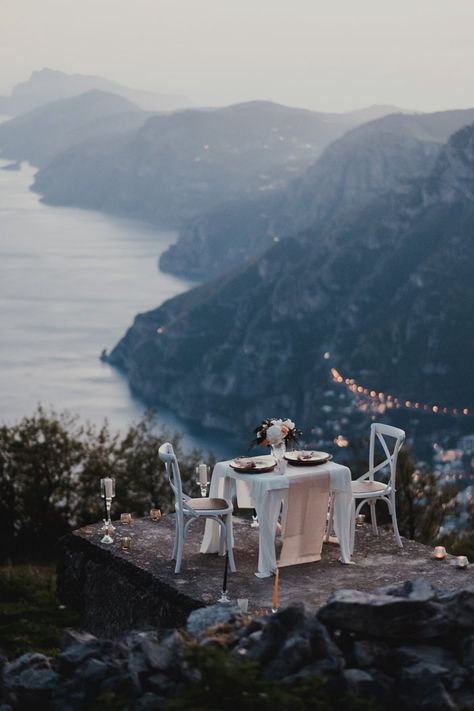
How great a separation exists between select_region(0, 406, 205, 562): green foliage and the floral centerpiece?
6.13m

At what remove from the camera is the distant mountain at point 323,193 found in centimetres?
15500

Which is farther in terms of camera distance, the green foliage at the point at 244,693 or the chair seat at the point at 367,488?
the chair seat at the point at 367,488

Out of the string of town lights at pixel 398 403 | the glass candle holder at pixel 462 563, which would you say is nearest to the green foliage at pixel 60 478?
the glass candle holder at pixel 462 563

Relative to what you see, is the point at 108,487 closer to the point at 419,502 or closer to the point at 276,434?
the point at 276,434

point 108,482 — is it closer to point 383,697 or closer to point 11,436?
point 383,697

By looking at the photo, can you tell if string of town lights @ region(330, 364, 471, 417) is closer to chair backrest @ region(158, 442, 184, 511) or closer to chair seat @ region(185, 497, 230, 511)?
chair seat @ region(185, 497, 230, 511)

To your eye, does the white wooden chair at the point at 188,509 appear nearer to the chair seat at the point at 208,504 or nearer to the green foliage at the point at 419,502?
the chair seat at the point at 208,504

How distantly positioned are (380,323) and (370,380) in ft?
26.9

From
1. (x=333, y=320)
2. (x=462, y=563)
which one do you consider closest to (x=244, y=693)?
(x=462, y=563)

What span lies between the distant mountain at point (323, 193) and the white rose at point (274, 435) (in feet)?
434

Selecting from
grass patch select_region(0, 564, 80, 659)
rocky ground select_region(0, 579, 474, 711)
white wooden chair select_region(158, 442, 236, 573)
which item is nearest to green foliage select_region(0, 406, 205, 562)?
grass patch select_region(0, 564, 80, 659)

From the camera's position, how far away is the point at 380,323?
4018 inches

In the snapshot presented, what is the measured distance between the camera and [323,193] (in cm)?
16200

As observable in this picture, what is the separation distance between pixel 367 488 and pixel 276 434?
40.5 inches
